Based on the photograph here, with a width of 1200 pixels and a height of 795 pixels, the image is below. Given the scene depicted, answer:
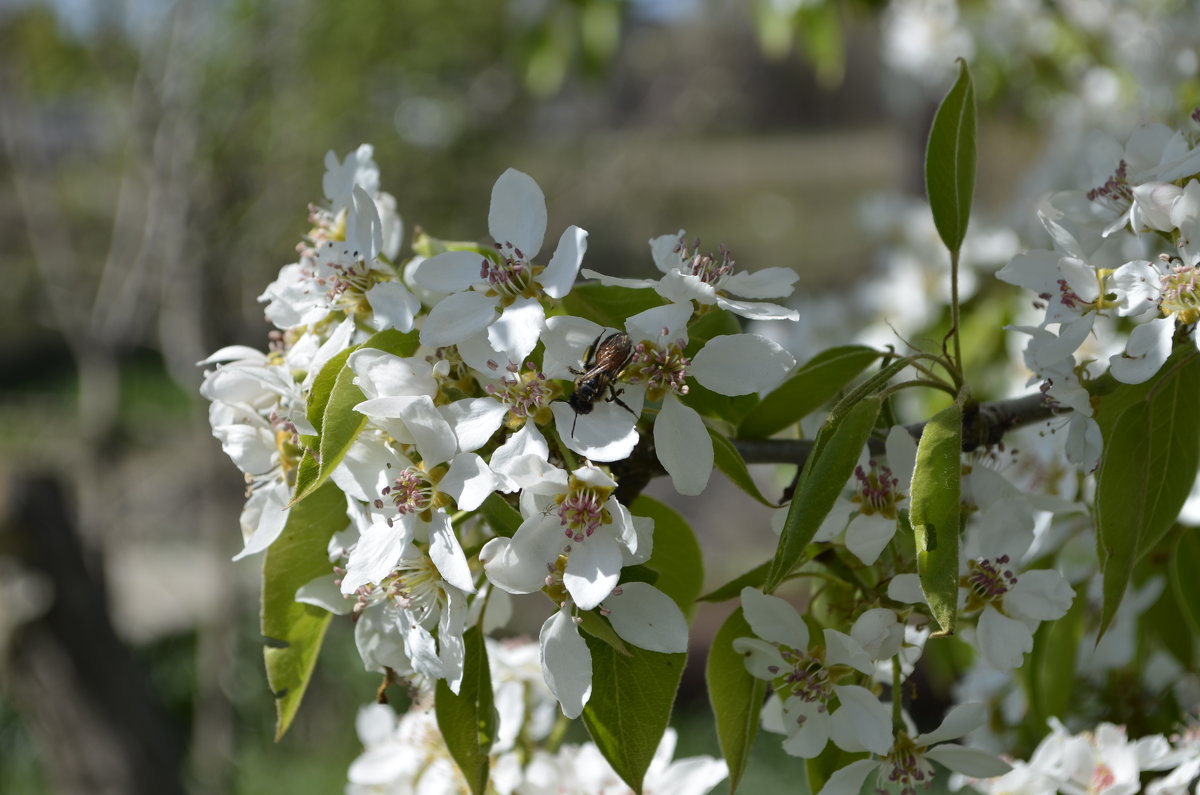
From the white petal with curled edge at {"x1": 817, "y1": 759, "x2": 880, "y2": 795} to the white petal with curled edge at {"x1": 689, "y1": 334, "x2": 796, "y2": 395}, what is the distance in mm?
290

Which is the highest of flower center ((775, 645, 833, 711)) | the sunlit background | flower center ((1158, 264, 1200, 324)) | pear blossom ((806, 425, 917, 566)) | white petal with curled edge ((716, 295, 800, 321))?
flower center ((1158, 264, 1200, 324))

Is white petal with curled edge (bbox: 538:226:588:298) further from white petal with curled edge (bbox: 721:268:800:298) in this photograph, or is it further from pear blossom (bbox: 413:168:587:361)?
white petal with curled edge (bbox: 721:268:800:298)

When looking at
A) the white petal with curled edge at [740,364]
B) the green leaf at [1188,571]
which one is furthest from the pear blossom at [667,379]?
the green leaf at [1188,571]

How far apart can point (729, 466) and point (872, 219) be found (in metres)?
2.09

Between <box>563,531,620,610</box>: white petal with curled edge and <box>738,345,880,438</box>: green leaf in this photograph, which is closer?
<box>563,531,620,610</box>: white petal with curled edge

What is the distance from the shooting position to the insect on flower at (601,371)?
29.0 inches

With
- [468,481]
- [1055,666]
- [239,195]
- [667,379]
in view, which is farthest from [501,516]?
[239,195]

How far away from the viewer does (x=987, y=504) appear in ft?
2.81

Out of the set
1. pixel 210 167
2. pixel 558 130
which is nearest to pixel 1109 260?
pixel 210 167

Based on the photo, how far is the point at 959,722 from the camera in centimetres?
86

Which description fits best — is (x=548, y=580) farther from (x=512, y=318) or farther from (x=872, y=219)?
(x=872, y=219)

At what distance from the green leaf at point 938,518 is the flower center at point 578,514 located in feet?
0.66

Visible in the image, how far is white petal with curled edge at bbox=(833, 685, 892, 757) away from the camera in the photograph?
0.82 m

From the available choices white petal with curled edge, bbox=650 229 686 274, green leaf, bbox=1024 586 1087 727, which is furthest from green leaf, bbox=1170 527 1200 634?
white petal with curled edge, bbox=650 229 686 274
